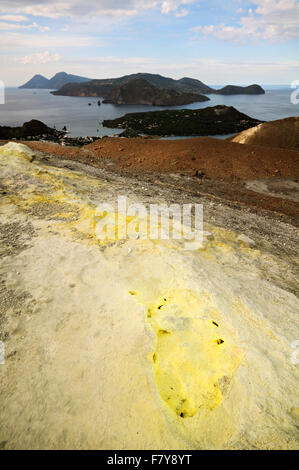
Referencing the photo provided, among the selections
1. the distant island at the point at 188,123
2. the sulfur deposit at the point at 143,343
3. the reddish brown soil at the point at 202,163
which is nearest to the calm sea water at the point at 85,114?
the distant island at the point at 188,123

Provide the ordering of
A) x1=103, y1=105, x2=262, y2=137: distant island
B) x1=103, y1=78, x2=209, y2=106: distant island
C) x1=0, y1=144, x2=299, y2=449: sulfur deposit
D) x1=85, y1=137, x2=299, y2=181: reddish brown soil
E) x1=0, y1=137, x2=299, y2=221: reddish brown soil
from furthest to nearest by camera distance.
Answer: x1=103, y1=78, x2=209, y2=106: distant island
x1=103, y1=105, x2=262, y2=137: distant island
x1=85, y1=137, x2=299, y2=181: reddish brown soil
x1=0, y1=137, x2=299, y2=221: reddish brown soil
x1=0, y1=144, x2=299, y2=449: sulfur deposit

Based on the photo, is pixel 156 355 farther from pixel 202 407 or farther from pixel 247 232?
pixel 247 232

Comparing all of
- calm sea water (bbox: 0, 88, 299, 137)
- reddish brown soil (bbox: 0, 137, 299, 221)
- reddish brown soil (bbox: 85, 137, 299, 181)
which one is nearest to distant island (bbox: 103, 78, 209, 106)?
calm sea water (bbox: 0, 88, 299, 137)

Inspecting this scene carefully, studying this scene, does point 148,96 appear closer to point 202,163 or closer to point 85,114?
point 85,114

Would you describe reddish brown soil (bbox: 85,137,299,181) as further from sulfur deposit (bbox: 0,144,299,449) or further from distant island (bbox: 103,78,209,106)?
distant island (bbox: 103,78,209,106)

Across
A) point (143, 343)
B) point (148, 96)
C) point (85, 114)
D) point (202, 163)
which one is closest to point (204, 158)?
point (202, 163)
